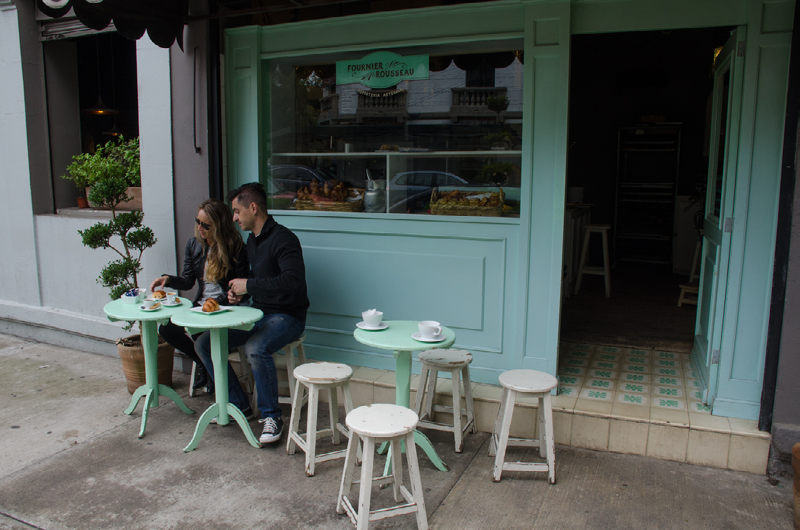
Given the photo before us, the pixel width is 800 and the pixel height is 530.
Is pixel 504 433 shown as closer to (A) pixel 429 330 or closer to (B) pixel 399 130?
(A) pixel 429 330

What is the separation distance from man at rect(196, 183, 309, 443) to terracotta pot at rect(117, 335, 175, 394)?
0.66m

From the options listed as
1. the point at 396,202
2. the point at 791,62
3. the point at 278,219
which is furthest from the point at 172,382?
the point at 791,62

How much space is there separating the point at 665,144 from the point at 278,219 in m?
6.87

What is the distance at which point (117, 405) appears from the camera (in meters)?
4.20

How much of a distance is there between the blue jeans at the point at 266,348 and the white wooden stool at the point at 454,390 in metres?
0.85

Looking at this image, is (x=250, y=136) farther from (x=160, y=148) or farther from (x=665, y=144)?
(x=665, y=144)

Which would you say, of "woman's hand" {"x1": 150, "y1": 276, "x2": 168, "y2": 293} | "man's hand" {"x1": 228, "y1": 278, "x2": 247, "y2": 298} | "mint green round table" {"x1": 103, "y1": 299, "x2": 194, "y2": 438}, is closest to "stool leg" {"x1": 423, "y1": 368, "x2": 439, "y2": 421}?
"man's hand" {"x1": 228, "y1": 278, "x2": 247, "y2": 298}

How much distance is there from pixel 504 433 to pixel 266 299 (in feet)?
5.55

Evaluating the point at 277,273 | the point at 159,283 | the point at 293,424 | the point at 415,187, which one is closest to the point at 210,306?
the point at 277,273

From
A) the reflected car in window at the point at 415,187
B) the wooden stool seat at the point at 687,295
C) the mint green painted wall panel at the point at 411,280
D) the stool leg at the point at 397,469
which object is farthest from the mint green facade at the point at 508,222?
the wooden stool seat at the point at 687,295

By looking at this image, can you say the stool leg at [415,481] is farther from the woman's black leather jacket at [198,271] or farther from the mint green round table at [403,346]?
the woman's black leather jacket at [198,271]

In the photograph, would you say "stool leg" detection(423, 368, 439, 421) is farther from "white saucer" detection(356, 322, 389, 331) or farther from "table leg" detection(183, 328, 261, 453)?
"table leg" detection(183, 328, 261, 453)

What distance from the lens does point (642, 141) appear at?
9141mm

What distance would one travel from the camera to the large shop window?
3.94 m
